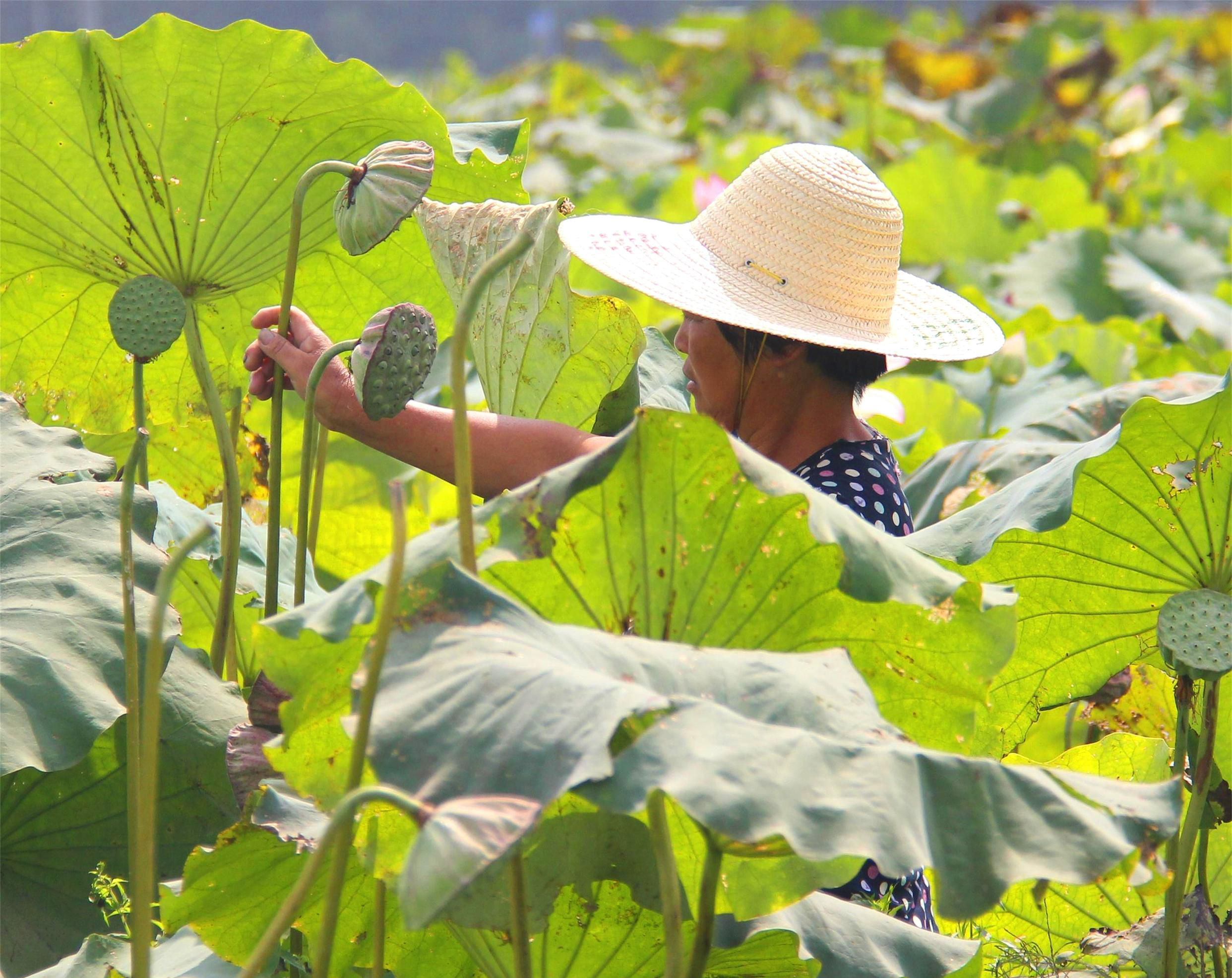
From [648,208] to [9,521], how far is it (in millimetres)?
3339

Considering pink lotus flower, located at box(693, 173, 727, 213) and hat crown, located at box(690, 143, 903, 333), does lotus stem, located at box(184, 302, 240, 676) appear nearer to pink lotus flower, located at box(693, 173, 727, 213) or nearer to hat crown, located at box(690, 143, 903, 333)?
hat crown, located at box(690, 143, 903, 333)

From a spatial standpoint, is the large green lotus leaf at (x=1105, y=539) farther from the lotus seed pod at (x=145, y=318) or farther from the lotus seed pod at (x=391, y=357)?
the lotus seed pod at (x=145, y=318)

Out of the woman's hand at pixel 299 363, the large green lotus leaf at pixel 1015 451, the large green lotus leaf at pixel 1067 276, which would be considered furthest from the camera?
the large green lotus leaf at pixel 1067 276

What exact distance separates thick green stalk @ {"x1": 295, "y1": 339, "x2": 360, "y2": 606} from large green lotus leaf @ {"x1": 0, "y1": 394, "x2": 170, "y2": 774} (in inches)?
3.7

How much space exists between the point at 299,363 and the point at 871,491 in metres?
0.48

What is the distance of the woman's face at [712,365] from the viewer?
122cm

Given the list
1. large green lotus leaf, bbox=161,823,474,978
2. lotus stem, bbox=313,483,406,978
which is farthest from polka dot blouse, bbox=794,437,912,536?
lotus stem, bbox=313,483,406,978

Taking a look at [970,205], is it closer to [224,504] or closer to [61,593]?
[224,504]

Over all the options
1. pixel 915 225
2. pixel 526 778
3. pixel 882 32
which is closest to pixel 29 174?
pixel 526 778

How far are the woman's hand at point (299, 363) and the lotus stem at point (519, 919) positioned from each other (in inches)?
16.5

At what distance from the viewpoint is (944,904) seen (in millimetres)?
621

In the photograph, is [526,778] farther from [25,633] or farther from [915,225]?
[915,225]

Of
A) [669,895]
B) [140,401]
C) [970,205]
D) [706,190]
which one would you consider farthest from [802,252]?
[970,205]

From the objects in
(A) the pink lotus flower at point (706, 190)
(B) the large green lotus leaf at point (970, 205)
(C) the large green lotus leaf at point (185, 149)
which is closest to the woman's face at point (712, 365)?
(C) the large green lotus leaf at point (185, 149)
